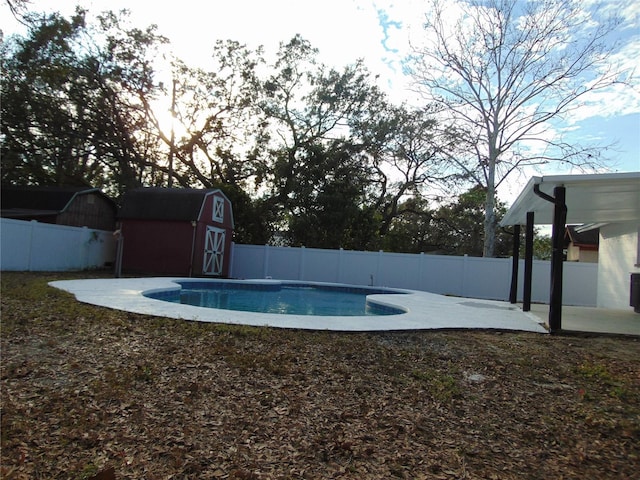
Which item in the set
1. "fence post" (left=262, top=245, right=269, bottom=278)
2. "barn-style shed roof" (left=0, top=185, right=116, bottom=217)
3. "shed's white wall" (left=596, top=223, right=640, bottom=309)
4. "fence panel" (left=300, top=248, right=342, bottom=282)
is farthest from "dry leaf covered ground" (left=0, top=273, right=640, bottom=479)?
"barn-style shed roof" (left=0, top=185, right=116, bottom=217)

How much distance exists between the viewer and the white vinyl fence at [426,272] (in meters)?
14.4

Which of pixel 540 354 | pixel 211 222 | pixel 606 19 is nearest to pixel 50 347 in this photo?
pixel 540 354

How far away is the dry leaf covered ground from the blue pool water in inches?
161

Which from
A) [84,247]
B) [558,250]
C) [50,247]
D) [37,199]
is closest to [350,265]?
[84,247]

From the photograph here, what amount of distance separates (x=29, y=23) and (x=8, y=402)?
30.1ft

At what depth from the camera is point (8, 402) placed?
9.60 feet

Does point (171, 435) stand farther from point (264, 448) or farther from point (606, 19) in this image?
point (606, 19)

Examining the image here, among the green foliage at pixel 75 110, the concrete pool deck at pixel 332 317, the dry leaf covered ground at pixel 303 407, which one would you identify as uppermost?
the green foliage at pixel 75 110

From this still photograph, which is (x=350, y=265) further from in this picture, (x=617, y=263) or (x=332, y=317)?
(x=332, y=317)

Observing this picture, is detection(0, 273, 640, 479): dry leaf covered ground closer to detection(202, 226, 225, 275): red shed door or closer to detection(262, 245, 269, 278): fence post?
detection(202, 226, 225, 275): red shed door

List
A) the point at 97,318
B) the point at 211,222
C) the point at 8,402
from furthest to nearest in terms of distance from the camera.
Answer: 1. the point at 211,222
2. the point at 97,318
3. the point at 8,402

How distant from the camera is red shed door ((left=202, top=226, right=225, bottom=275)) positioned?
677 inches

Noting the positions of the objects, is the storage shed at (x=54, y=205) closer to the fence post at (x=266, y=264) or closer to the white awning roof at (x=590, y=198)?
the fence post at (x=266, y=264)

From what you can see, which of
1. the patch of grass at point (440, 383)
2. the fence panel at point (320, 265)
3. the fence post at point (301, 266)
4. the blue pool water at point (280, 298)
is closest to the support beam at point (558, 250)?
the blue pool water at point (280, 298)
